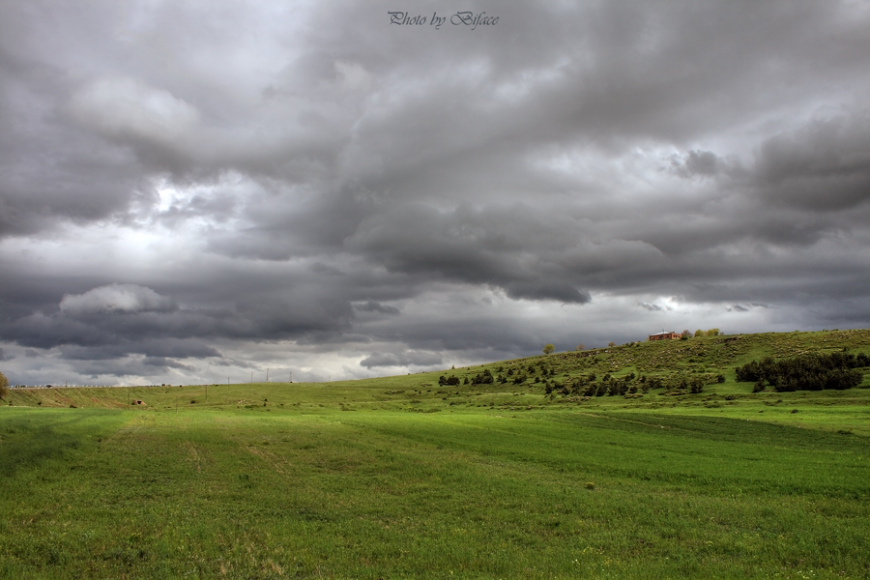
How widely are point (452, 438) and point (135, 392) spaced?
123414 millimetres

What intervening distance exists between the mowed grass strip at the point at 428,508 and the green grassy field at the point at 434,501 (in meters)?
0.10

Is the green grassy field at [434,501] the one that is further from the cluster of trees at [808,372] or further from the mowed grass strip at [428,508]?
the cluster of trees at [808,372]

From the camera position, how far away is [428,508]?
2517 cm

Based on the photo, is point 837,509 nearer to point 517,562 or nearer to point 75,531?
point 517,562

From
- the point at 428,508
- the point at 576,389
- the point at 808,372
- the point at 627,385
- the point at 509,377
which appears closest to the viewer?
the point at 428,508

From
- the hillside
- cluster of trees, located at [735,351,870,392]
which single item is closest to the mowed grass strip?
cluster of trees, located at [735,351,870,392]

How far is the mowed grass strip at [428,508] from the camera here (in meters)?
17.8

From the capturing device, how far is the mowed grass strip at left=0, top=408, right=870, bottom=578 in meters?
17.8

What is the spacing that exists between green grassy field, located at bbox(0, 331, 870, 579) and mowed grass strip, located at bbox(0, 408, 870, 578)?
10 cm

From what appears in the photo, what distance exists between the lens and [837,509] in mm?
A: 24531

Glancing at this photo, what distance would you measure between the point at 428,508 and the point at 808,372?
10233 centimetres

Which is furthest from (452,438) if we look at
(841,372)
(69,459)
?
(841,372)

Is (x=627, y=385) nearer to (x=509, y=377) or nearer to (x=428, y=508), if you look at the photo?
(x=509, y=377)

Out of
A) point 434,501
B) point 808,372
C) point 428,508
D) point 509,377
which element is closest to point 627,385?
point 808,372
